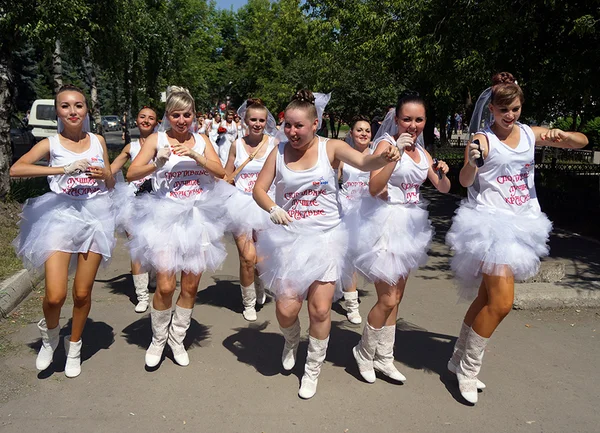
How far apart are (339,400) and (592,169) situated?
486 inches

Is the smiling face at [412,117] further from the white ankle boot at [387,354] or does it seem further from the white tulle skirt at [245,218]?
the white tulle skirt at [245,218]

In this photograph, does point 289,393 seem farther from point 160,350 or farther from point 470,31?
point 470,31

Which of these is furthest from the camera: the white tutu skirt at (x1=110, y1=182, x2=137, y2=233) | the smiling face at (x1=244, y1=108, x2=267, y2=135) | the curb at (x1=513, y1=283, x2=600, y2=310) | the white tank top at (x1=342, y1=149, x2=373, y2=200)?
the white tank top at (x1=342, y1=149, x2=373, y2=200)

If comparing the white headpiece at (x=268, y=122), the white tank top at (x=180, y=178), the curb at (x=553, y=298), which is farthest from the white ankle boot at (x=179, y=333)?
the curb at (x=553, y=298)

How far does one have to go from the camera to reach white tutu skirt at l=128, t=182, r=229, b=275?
4.41m

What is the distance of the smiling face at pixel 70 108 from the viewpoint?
14.6 feet

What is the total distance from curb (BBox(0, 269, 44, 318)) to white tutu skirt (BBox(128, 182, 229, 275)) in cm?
180

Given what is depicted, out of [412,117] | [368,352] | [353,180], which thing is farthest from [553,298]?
[412,117]

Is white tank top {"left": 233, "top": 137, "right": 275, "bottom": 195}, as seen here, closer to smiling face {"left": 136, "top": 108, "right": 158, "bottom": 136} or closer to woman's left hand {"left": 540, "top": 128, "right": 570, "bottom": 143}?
smiling face {"left": 136, "top": 108, "right": 158, "bottom": 136}

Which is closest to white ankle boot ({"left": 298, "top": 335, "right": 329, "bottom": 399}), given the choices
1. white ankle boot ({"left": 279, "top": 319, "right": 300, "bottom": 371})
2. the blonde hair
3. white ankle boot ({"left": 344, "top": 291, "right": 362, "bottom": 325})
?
white ankle boot ({"left": 279, "top": 319, "right": 300, "bottom": 371})

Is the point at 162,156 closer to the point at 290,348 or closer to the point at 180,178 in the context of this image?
the point at 180,178

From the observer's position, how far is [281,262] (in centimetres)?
405

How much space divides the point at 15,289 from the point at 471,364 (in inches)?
191

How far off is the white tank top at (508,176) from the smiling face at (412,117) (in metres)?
0.48
